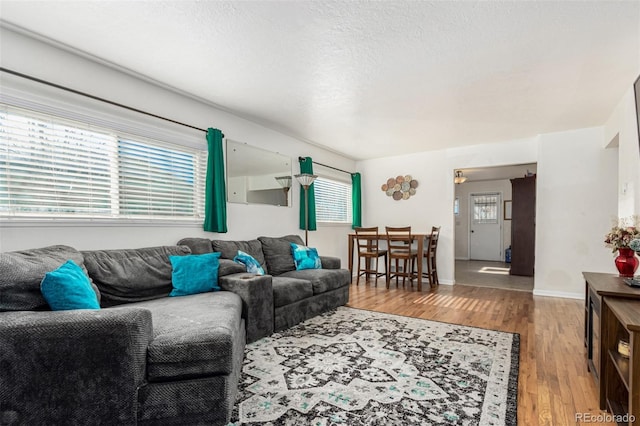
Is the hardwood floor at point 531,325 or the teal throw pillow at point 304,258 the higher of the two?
the teal throw pillow at point 304,258

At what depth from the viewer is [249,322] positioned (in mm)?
2602

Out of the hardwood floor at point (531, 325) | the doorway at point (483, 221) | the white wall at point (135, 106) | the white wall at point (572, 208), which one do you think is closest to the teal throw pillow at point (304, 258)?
the white wall at point (135, 106)

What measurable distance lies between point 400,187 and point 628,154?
3324mm

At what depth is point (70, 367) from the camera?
Result: 1.34 m

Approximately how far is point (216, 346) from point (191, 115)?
260 centimetres

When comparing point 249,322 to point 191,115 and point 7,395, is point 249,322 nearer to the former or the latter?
point 7,395

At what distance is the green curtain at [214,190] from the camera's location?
132 inches

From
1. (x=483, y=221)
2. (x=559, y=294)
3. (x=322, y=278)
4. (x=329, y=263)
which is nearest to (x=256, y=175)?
(x=329, y=263)

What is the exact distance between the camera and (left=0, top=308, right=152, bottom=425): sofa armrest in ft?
4.23

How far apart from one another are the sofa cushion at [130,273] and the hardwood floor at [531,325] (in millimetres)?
2247

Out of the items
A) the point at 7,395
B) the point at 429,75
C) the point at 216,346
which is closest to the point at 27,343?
the point at 7,395

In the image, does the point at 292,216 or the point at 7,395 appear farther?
the point at 292,216

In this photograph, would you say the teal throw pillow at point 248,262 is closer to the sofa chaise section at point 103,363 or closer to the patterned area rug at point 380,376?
the patterned area rug at point 380,376

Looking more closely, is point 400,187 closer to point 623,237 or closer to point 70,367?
point 623,237
